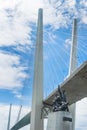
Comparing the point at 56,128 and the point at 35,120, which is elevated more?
the point at 35,120

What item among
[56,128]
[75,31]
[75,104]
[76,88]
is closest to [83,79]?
[76,88]

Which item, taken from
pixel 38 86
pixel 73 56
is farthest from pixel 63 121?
pixel 73 56

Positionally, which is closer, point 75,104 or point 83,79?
point 83,79

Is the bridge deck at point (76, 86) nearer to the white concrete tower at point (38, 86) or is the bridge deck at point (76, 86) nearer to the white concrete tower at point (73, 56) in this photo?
the white concrete tower at point (38, 86)

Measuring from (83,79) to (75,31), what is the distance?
353 inches

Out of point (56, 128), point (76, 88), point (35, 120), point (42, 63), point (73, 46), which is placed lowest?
point (56, 128)

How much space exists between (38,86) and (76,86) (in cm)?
337

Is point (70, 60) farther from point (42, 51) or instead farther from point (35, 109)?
point (35, 109)

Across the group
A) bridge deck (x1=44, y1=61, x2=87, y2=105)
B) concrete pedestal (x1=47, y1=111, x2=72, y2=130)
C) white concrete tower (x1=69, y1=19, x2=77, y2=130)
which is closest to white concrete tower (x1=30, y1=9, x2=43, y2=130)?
bridge deck (x1=44, y1=61, x2=87, y2=105)

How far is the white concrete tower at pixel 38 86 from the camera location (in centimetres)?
2172

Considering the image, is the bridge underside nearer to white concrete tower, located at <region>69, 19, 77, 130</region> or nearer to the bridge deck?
the bridge deck

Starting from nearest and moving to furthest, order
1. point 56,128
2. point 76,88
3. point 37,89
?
point 56,128 < point 76,88 < point 37,89

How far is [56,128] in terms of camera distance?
14.2 meters

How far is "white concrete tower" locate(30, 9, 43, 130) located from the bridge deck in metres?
0.62
